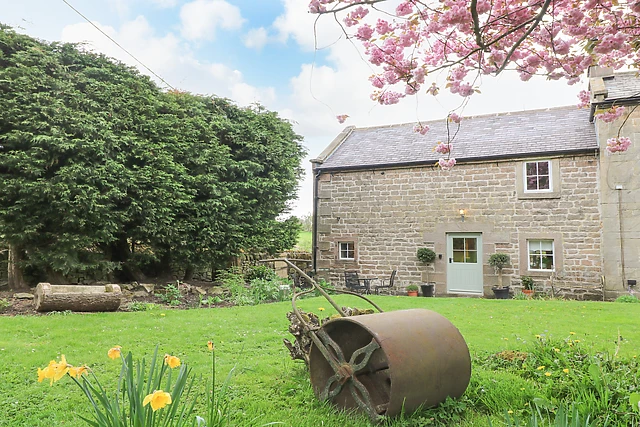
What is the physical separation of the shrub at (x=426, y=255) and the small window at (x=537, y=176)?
3.41 m

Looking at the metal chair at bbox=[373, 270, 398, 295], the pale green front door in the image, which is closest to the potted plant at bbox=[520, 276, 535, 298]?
the pale green front door

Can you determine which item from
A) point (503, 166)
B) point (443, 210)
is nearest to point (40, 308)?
point (443, 210)

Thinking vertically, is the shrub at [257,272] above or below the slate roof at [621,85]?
below

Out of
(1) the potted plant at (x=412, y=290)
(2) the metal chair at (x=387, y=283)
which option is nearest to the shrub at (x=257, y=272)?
(2) the metal chair at (x=387, y=283)

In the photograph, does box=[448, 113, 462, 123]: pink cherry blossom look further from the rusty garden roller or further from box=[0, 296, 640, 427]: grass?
box=[0, 296, 640, 427]: grass

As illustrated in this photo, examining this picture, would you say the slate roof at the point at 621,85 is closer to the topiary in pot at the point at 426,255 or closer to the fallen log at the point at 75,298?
the topiary in pot at the point at 426,255

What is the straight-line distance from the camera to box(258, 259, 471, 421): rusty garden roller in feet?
10.9

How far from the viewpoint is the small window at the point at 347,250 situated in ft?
53.2

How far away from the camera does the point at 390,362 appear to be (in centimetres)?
322

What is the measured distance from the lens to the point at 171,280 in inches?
512

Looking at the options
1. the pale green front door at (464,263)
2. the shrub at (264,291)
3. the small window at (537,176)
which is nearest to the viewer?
the shrub at (264,291)

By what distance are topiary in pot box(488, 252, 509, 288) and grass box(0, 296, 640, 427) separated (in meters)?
2.91

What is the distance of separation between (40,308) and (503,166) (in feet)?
41.6

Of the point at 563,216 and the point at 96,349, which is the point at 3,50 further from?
the point at 563,216
